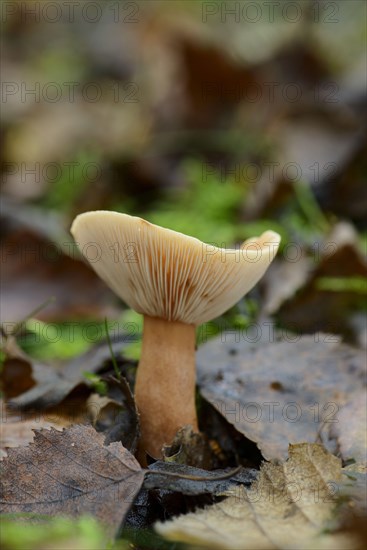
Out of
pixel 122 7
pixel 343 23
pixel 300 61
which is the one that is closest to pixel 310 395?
pixel 300 61

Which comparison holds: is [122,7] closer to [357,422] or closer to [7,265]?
[7,265]

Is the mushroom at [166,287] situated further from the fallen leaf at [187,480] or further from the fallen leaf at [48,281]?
the fallen leaf at [48,281]

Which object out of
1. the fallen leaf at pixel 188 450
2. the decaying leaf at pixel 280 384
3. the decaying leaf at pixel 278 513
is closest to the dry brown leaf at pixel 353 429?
the decaying leaf at pixel 280 384

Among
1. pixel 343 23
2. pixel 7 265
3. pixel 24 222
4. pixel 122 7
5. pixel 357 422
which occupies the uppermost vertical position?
pixel 122 7

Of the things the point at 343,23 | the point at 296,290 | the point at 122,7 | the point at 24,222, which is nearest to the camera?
the point at 296,290

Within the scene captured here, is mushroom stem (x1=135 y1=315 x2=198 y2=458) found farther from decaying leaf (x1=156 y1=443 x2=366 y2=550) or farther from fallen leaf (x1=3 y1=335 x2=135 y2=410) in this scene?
decaying leaf (x1=156 y1=443 x2=366 y2=550)

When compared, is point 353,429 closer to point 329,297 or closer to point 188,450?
A: point 188,450
